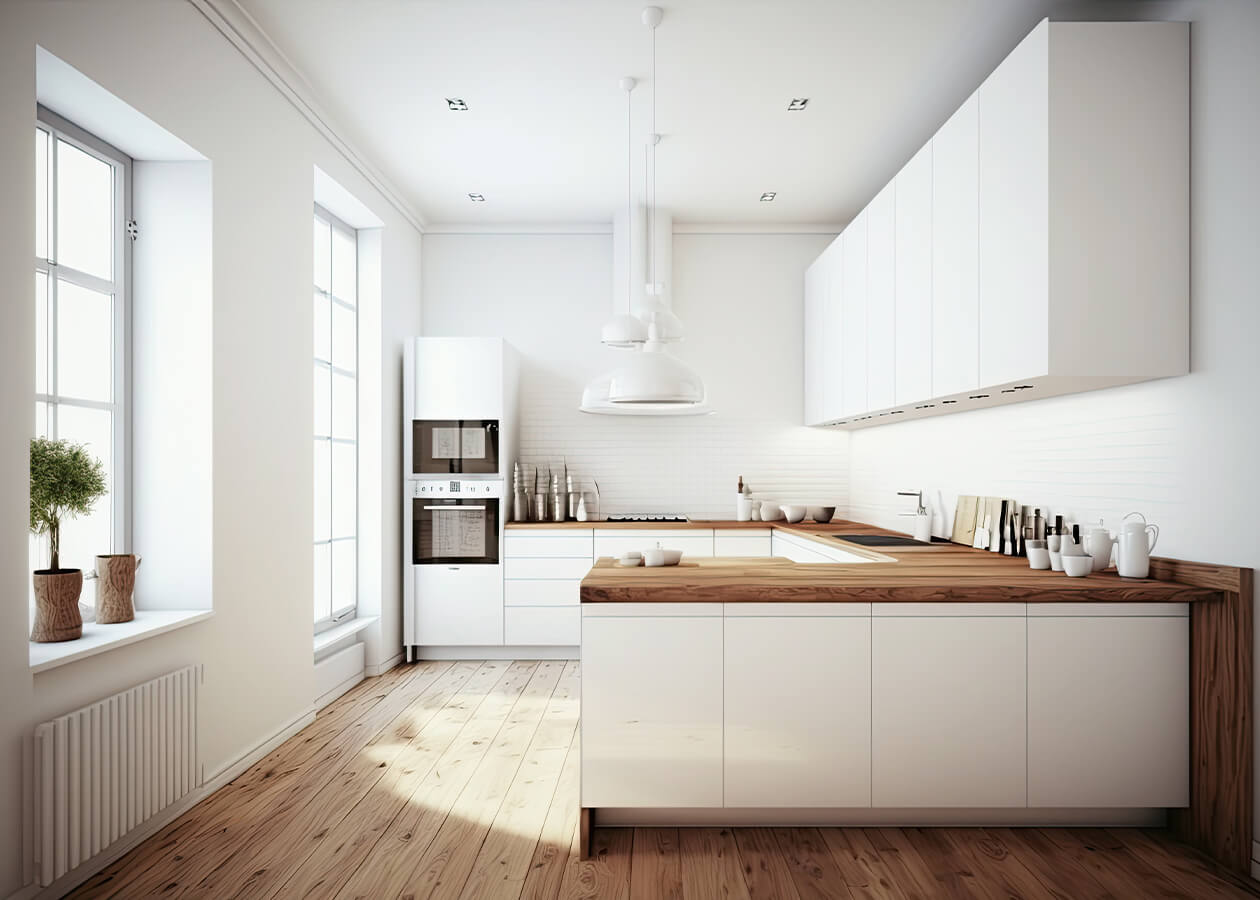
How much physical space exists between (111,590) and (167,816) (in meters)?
0.82

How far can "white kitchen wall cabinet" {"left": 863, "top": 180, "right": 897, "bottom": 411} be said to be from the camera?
155 inches

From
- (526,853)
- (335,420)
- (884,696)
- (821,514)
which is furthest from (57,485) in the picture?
(821,514)

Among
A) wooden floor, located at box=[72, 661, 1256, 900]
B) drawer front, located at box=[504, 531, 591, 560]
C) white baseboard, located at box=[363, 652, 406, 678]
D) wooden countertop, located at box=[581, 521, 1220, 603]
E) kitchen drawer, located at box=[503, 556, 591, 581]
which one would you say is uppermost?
wooden countertop, located at box=[581, 521, 1220, 603]

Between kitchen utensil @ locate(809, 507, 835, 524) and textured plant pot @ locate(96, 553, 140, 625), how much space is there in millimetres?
4076

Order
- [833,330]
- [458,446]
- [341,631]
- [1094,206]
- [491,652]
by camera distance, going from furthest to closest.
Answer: [491,652] < [458,446] < [833,330] < [341,631] < [1094,206]

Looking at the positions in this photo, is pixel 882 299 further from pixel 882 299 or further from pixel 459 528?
pixel 459 528

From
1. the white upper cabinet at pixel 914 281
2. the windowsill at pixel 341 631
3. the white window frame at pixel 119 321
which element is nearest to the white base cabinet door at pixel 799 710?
the white upper cabinet at pixel 914 281

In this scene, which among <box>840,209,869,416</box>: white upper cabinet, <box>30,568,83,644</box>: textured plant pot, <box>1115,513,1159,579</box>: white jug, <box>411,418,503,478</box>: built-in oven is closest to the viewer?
<box>30,568,83,644</box>: textured plant pot

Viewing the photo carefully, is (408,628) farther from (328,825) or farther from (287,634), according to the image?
(328,825)

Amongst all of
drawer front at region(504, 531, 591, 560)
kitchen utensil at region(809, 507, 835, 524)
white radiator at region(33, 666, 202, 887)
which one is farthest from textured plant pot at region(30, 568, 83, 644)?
kitchen utensil at region(809, 507, 835, 524)

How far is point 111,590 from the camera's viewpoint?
8.80 ft

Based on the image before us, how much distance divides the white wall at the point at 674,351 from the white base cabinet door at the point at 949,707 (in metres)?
3.28

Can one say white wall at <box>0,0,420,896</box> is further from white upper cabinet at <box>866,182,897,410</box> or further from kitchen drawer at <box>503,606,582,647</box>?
white upper cabinet at <box>866,182,897,410</box>

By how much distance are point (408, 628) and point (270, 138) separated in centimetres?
305
